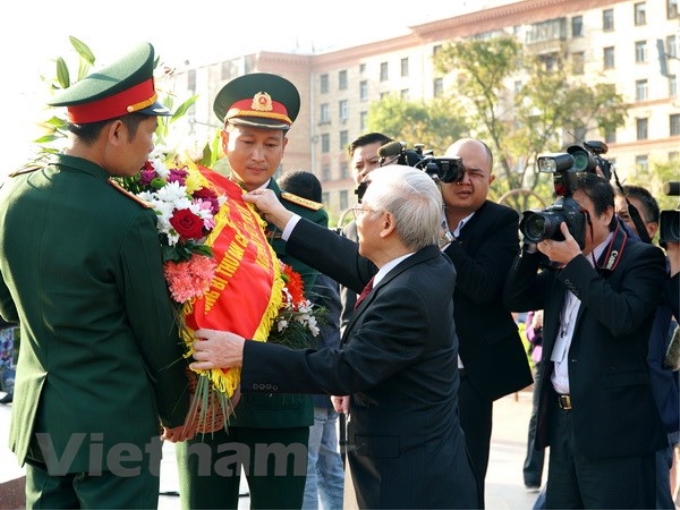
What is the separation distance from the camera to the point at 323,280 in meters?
5.54

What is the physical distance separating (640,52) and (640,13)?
7.75 feet

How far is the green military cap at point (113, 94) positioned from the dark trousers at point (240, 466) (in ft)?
4.13

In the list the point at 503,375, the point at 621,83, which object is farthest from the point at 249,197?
the point at 621,83

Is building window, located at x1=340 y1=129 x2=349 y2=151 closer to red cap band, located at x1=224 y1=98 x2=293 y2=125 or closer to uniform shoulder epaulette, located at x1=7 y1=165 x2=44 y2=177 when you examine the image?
red cap band, located at x1=224 y1=98 x2=293 y2=125

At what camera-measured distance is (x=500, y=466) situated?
27.5 ft

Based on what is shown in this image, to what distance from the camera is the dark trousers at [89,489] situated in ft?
10.4

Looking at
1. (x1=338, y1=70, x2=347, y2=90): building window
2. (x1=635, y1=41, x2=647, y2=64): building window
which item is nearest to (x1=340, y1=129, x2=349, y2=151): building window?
(x1=338, y1=70, x2=347, y2=90): building window

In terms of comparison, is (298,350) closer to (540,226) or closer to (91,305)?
(91,305)

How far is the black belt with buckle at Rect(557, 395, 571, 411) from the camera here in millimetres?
4465

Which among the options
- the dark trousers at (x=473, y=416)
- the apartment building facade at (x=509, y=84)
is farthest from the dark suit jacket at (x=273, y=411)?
the apartment building facade at (x=509, y=84)

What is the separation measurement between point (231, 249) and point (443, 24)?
205 ft

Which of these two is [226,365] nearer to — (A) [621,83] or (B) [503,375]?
(B) [503,375]

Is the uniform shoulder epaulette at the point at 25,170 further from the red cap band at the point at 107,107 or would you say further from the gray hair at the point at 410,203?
the gray hair at the point at 410,203

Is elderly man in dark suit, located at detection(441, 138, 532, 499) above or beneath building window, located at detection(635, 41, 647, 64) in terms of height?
beneath
